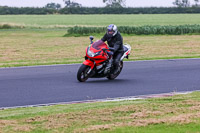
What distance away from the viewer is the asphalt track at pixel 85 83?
41.5 ft

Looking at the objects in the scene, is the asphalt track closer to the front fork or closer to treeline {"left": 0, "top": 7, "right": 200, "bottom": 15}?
the front fork

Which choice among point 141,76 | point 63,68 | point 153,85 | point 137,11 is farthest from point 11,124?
point 137,11

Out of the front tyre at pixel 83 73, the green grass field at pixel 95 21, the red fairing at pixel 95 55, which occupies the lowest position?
the green grass field at pixel 95 21

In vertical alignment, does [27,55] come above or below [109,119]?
below

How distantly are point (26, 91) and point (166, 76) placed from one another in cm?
510

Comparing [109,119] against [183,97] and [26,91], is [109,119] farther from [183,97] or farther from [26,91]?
[26,91]

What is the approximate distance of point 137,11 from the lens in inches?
4838

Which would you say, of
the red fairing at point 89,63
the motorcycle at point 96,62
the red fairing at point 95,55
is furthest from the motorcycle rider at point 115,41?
the red fairing at point 89,63

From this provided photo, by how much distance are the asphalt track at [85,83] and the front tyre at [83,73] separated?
0.17 metres

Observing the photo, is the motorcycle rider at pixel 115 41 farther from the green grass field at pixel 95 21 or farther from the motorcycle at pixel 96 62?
the green grass field at pixel 95 21

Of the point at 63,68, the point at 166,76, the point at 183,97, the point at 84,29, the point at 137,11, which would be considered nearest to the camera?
the point at 183,97

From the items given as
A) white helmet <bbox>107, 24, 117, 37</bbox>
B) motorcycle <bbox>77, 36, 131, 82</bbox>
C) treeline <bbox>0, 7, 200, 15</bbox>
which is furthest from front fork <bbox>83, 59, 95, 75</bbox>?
treeline <bbox>0, 7, 200, 15</bbox>

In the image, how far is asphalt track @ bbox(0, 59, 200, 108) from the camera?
498 inches

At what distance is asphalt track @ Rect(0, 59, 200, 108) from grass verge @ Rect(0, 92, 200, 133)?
5.30ft
